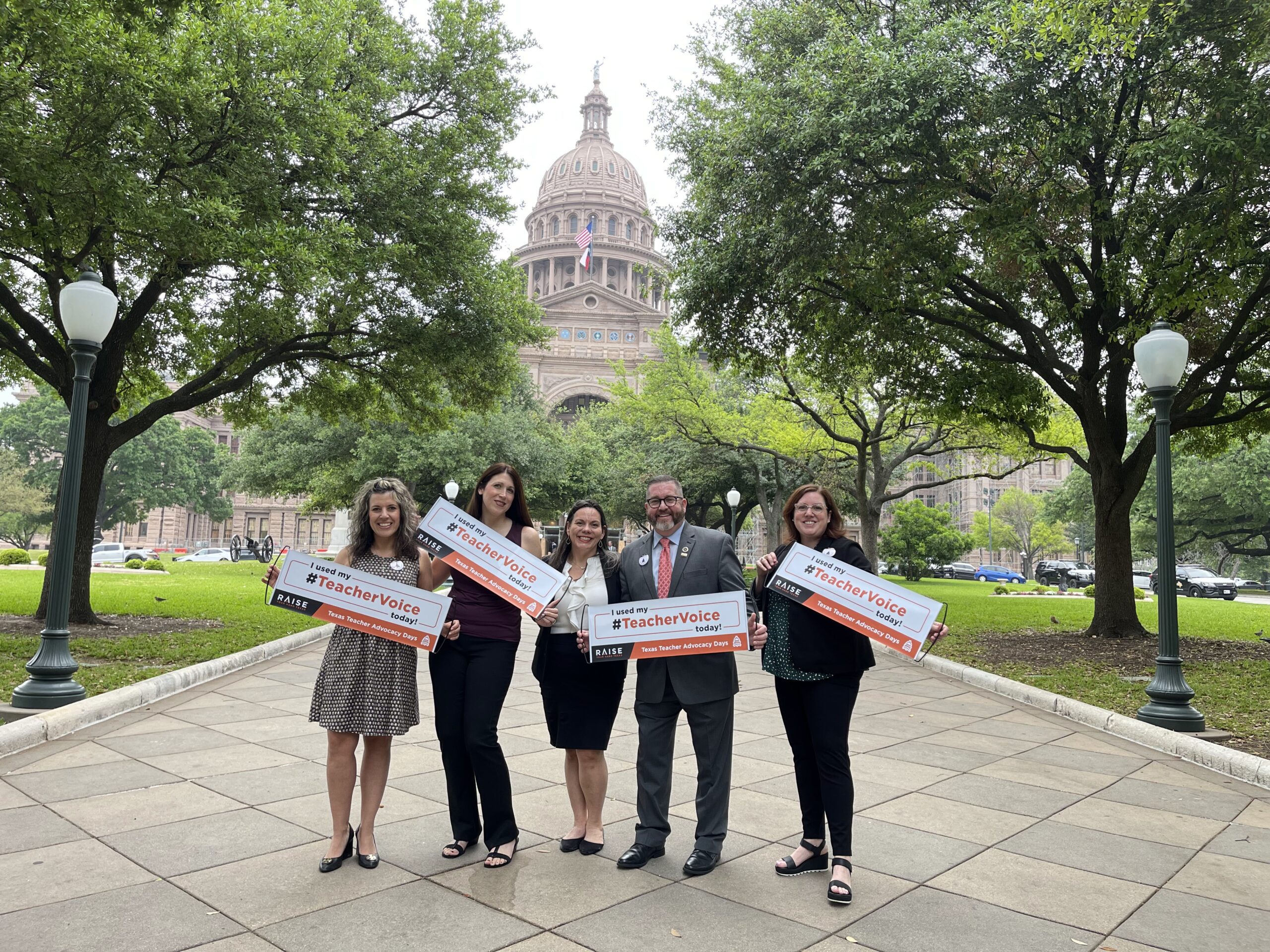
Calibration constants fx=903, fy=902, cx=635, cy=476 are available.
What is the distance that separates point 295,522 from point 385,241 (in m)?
79.9

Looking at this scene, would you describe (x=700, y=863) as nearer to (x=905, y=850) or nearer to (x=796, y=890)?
(x=796, y=890)

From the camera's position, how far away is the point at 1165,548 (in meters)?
8.45

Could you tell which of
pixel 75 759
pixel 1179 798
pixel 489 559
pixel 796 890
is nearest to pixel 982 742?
pixel 1179 798

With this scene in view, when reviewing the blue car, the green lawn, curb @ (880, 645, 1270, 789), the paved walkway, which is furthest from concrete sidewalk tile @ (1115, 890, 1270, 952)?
the blue car

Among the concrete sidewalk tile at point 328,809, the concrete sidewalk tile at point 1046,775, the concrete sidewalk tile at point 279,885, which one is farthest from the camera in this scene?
the concrete sidewalk tile at point 1046,775

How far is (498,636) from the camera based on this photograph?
14.8 ft

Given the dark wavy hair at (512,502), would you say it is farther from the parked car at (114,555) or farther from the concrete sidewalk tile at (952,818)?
the parked car at (114,555)

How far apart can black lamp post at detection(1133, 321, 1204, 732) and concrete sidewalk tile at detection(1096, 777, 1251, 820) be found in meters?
1.93

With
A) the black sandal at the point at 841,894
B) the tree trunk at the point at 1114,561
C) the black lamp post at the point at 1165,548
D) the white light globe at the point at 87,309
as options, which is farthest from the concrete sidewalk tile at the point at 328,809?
the tree trunk at the point at 1114,561

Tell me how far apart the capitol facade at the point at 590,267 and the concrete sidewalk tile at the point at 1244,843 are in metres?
77.7

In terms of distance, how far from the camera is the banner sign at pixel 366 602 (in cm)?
442

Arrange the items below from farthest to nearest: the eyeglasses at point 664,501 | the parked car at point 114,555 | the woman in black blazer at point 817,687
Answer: the parked car at point 114,555
the eyeglasses at point 664,501
the woman in black blazer at point 817,687

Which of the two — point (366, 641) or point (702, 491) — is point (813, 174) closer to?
point (366, 641)

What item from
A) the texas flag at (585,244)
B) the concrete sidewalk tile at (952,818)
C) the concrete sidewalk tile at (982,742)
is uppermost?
the texas flag at (585,244)
